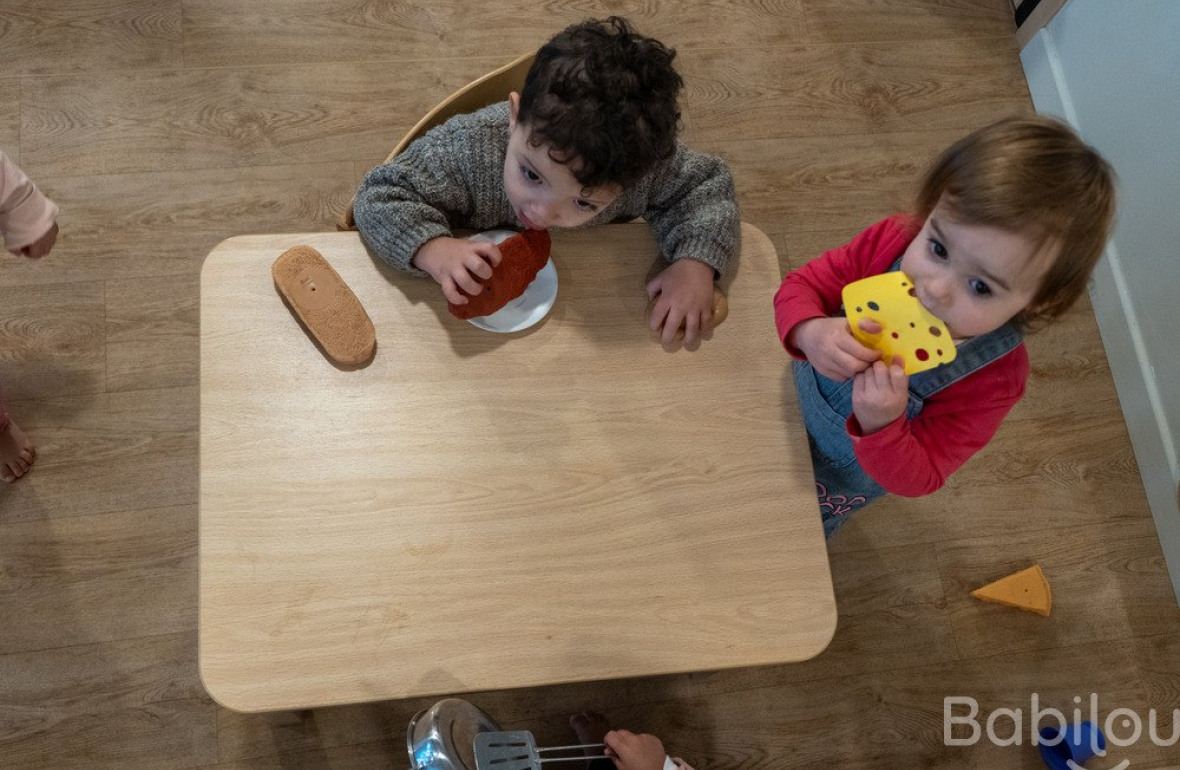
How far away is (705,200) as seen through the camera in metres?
1.12

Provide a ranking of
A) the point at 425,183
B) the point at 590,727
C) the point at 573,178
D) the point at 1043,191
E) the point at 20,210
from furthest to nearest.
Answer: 1. the point at 590,727
2. the point at 20,210
3. the point at 425,183
4. the point at 573,178
5. the point at 1043,191

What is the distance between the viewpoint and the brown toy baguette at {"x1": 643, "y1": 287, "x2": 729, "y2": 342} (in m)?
1.09

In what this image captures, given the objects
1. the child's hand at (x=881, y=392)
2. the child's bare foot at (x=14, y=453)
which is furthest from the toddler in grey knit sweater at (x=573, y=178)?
the child's bare foot at (x=14, y=453)

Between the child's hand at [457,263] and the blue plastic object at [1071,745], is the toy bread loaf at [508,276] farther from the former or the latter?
the blue plastic object at [1071,745]

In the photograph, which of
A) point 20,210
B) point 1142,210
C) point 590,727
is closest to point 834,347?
point 590,727

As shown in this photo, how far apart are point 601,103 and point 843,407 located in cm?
47

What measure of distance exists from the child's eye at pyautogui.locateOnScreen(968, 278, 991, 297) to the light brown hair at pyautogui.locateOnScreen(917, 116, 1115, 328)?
0.05 meters

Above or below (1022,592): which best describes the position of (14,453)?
above

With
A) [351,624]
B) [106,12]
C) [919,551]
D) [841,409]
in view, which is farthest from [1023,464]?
[106,12]

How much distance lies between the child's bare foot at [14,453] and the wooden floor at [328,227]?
29 millimetres

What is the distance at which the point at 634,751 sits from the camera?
1.35 m

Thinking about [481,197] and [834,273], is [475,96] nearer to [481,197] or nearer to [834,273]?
[481,197]

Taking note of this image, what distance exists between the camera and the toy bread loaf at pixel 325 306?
3.33 feet

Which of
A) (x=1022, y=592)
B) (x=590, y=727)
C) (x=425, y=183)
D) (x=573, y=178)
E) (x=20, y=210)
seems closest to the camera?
(x=573, y=178)
